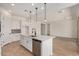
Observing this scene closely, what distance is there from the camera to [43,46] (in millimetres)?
1410

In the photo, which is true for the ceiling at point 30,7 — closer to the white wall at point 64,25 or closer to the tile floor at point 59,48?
the white wall at point 64,25

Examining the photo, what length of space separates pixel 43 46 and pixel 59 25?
0.52 meters

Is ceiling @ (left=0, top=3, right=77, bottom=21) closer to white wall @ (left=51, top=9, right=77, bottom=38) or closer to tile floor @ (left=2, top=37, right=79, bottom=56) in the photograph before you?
white wall @ (left=51, top=9, right=77, bottom=38)

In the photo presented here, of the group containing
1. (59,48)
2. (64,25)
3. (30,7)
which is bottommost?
(59,48)

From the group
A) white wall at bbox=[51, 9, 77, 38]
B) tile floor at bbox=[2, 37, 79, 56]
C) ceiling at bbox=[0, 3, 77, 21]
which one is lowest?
tile floor at bbox=[2, 37, 79, 56]

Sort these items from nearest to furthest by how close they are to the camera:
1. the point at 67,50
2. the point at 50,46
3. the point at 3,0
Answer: the point at 3,0 → the point at 67,50 → the point at 50,46

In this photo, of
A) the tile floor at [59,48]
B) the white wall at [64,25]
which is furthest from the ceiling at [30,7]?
the tile floor at [59,48]

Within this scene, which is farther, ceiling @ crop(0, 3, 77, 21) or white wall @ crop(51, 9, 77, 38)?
white wall @ crop(51, 9, 77, 38)

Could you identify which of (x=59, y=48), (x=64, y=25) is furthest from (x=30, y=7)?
(x=59, y=48)

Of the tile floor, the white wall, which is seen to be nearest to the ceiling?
the white wall

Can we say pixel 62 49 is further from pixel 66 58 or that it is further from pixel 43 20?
pixel 43 20

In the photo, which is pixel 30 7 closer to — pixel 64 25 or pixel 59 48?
pixel 64 25

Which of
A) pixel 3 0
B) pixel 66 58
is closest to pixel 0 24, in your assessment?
pixel 3 0

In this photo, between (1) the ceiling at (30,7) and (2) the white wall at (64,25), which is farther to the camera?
(2) the white wall at (64,25)
